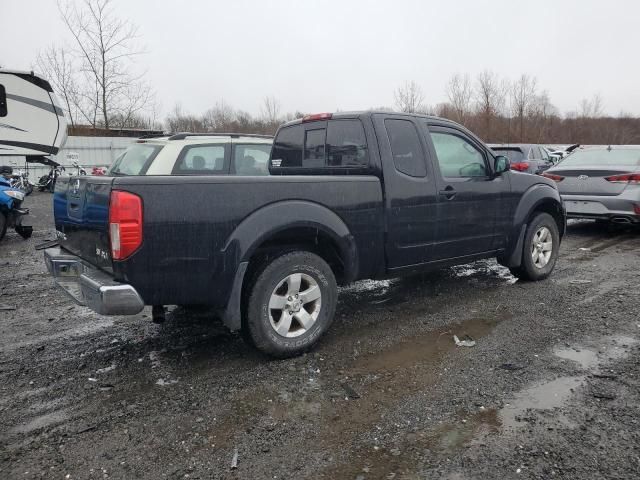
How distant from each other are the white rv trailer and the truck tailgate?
11621mm

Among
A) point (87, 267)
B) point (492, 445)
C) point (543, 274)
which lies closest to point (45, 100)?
point (87, 267)

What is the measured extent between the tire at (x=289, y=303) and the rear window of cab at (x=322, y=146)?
3.78 ft

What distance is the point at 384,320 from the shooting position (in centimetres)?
471

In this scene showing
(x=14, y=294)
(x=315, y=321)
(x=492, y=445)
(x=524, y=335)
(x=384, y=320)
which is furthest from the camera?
(x=14, y=294)

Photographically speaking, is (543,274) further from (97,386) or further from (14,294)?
(14,294)

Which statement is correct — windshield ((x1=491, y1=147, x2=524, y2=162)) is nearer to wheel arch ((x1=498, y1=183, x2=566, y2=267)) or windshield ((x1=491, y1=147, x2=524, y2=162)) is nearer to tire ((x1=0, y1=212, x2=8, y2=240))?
wheel arch ((x1=498, y1=183, x2=566, y2=267))

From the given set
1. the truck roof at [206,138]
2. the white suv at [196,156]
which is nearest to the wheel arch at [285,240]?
the white suv at [196,156]

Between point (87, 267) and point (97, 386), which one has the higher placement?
point (87, 267)

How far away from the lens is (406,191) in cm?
438

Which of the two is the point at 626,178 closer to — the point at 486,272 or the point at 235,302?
the point at 486,272

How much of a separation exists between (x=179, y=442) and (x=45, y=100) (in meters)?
14.2

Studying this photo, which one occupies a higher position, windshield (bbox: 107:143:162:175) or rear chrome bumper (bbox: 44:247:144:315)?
windshield (bbox: 107:143:162:175)

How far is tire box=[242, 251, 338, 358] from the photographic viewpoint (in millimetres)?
3572

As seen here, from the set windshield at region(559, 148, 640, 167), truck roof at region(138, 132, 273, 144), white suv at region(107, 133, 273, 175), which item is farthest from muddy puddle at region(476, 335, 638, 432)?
windshield at region(559, 148, 640, 167)
